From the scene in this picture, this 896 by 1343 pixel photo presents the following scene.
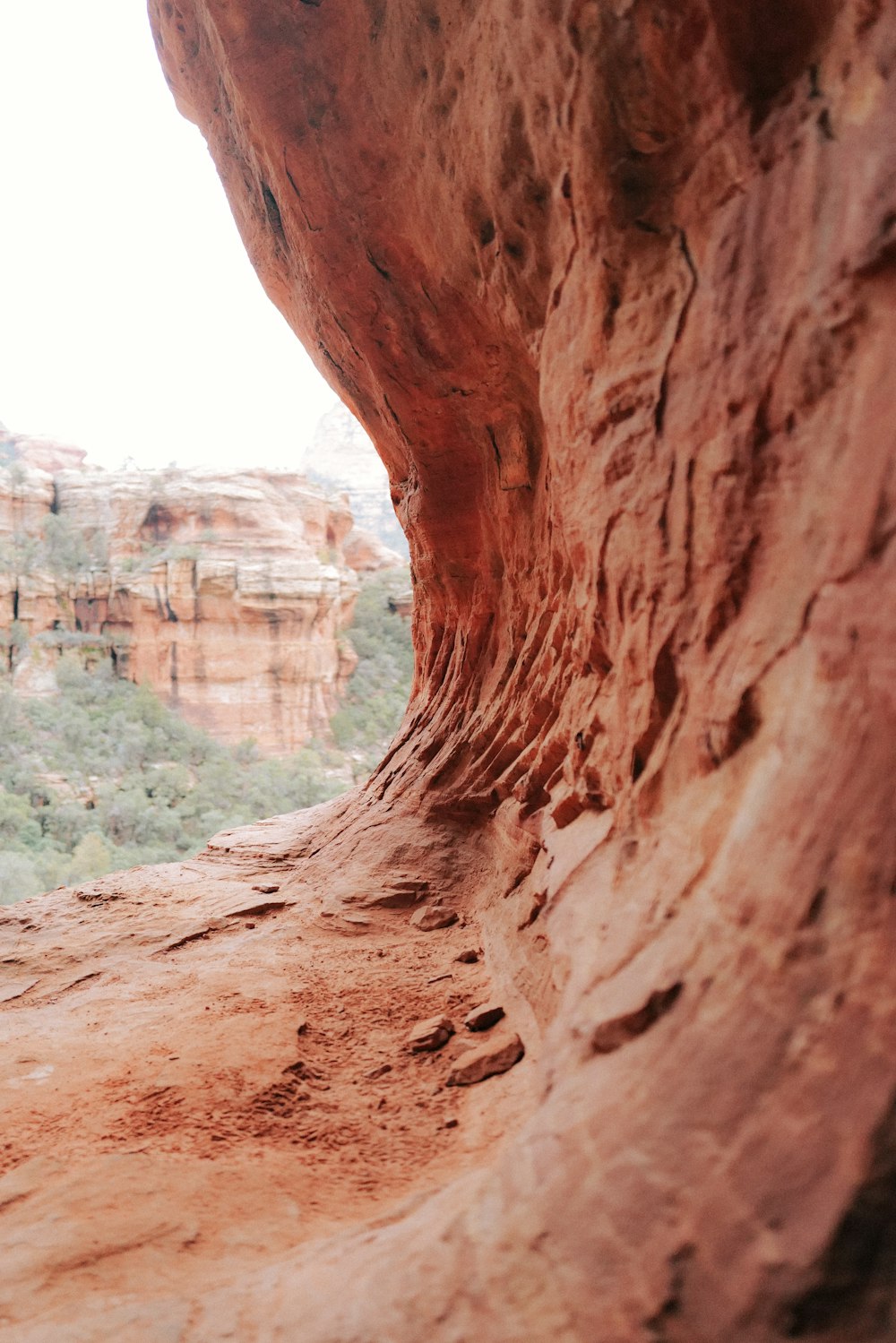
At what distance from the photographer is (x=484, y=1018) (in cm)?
346

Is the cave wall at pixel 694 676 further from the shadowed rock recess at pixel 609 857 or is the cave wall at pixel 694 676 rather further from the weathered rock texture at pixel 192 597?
the weathered rock texture at pixel 192 597

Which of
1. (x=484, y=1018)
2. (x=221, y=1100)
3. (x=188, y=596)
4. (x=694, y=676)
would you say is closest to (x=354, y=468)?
(x=188, y=596)

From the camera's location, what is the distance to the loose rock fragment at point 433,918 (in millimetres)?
5022

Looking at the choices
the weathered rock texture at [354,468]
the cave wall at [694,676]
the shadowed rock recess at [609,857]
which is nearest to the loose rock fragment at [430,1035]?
the shadowed rock recess at [609,857]

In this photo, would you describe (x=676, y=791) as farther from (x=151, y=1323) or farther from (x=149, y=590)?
(x=149, y=590)

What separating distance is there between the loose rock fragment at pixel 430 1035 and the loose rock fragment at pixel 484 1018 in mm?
83

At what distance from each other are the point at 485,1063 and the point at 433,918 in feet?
6.57

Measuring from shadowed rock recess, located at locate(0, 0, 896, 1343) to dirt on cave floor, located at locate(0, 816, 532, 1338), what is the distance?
0.02m

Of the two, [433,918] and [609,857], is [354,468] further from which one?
[609,857]

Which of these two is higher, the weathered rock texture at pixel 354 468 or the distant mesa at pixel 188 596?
the weathered rock texture at pixel 354 468

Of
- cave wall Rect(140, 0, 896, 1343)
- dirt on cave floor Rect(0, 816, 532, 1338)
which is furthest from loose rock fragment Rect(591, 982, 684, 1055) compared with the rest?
dirt on cave floor Rect(0, 816, 532, 1338)

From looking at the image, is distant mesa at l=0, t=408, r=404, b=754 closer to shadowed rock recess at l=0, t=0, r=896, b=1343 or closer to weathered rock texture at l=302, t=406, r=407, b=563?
shadowed rock recess at l=0, t=0, r=896, b=1343

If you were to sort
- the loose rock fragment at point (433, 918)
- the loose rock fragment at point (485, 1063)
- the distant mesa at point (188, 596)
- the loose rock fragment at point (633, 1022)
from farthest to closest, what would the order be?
the distant mesa at point (188, 596), the loose rock fragment at point (433, 918), the loose rock fragment at point (485, 1063), the loose rock fragment at point (633, 1022)

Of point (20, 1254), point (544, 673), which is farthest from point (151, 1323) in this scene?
point (544, 673)
